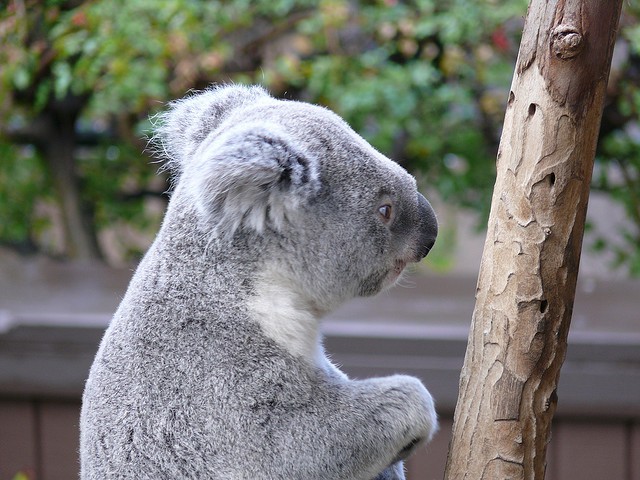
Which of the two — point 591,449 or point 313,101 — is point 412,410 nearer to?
point 591,449

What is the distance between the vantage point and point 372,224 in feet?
5.65

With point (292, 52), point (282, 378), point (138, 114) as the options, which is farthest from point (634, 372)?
point (138, 114)

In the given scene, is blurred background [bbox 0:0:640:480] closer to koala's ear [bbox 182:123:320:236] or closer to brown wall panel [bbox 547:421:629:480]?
brown wall panel [bbox 547:421:629:480]

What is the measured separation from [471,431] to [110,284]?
303 centimetres

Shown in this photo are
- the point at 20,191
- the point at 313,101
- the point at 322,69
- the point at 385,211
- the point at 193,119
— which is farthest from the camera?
the point at 20,191

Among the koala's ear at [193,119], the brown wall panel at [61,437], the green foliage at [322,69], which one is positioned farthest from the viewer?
the green foliage at [322,69]

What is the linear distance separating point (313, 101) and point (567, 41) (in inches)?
116

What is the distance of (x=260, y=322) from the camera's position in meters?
1.61

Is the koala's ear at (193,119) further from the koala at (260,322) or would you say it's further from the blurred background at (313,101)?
the blurred background at (313,101)

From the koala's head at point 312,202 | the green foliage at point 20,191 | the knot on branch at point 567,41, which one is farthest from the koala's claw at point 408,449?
the green foliage at point 20,191

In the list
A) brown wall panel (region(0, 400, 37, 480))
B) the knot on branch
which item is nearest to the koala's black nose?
the knot on branch

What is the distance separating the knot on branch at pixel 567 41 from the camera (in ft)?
4.55

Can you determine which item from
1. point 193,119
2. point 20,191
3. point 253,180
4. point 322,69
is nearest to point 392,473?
point 253,180

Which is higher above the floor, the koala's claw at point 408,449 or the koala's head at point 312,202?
the koala's head at point 312,202
